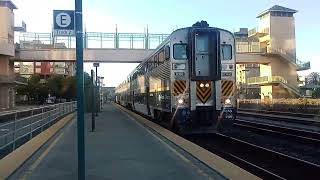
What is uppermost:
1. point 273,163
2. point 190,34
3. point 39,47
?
point 39,47

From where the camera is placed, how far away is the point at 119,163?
39.5 feet

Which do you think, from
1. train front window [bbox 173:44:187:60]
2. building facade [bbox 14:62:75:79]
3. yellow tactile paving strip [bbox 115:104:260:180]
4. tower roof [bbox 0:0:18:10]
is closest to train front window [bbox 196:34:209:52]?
train front window [bbox 173:44:187:60]

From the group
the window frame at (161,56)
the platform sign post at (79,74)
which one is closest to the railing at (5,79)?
the window frame at (161,56)

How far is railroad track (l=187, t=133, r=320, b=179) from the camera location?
12.1m

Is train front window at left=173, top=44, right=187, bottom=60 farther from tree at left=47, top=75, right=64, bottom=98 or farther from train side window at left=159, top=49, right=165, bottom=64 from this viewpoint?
tree at left=47, top=75, right=64, bottom=98

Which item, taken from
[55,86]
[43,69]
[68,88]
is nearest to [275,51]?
[68,88]

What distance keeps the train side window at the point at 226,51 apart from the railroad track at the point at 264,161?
10.2 ft

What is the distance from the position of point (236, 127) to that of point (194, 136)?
629cm

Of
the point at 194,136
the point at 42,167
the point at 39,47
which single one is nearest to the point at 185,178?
the point at 42,167

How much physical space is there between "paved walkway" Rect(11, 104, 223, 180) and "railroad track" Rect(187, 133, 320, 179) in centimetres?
146

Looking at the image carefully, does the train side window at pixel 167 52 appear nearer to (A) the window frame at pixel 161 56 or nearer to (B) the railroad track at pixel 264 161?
(A) the window frame at pixel 161 56

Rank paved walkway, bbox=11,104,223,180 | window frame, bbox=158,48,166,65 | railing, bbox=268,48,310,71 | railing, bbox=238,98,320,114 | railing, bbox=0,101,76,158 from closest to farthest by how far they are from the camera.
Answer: paved walkway, bbox=11,104,223,180 → railing, bbox=0,101,76,158 → window frame, bbox=158,48,166,65 → railing, bbox=238,98,320,114 → railing, bbox=268,48,310,71

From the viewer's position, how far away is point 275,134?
23.0 m

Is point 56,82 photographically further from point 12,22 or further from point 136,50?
point 136,50
